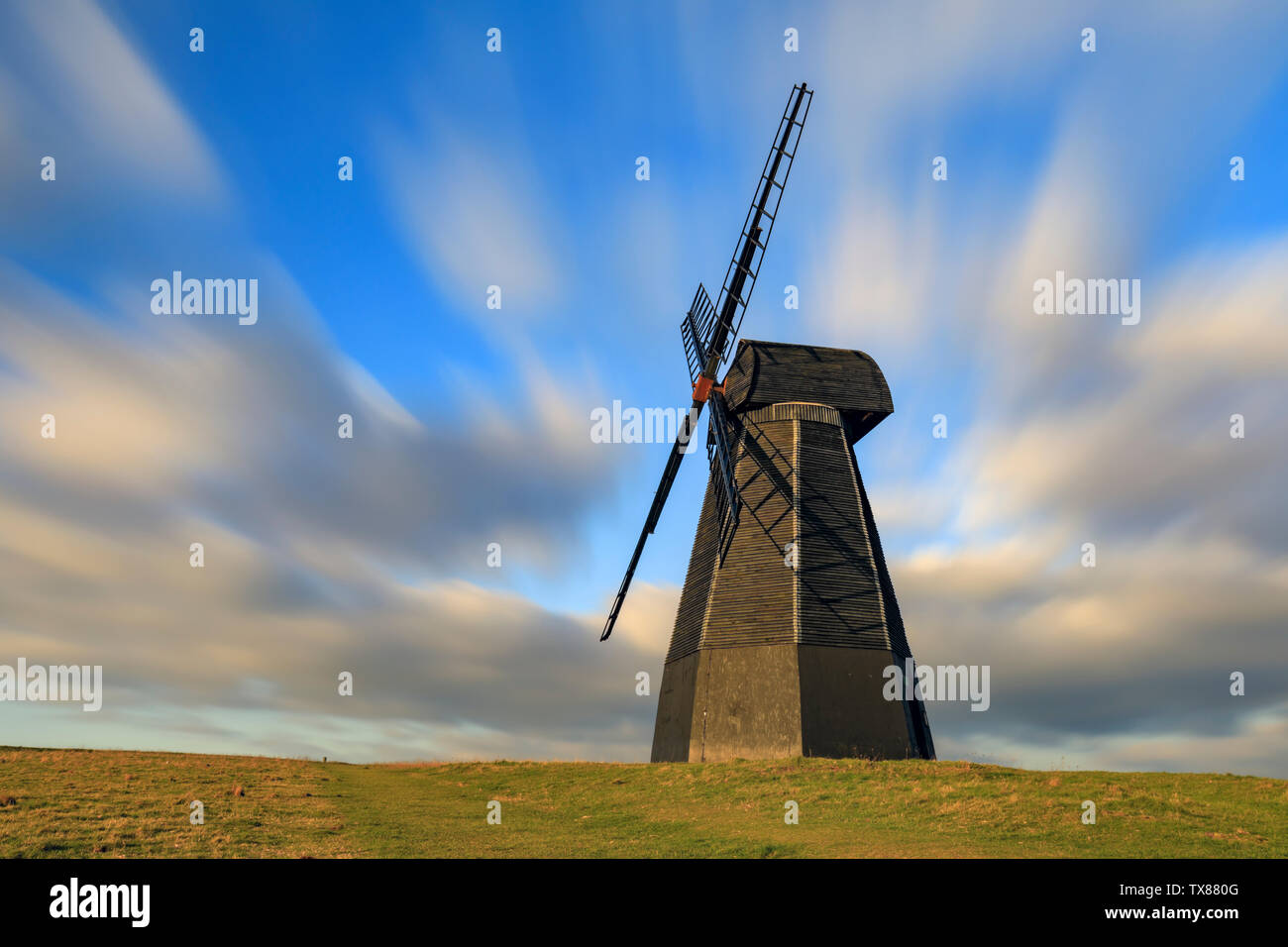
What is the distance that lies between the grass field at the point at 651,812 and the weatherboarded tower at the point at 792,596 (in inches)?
71.1

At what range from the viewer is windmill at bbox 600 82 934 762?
2788cm

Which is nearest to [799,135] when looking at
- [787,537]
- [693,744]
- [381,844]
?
[787,537]

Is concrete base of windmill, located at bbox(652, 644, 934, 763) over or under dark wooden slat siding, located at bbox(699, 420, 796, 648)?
under

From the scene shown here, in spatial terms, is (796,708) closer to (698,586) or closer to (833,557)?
(833,557)

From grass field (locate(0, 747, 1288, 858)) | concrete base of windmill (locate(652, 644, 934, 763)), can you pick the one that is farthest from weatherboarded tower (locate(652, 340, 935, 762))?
grass field (locate(0, 747, 1288, 858))

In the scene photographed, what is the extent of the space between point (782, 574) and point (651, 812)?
10483 mm

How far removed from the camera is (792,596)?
29.0 metres

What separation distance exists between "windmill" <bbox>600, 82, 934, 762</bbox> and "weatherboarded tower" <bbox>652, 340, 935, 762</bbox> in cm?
4

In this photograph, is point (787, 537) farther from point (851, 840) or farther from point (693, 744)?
point (851, 840)

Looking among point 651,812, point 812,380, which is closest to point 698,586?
point 812,380

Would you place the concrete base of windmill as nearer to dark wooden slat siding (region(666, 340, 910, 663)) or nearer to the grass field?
dark wooden slat siding (region(666, 340, 910, 663))

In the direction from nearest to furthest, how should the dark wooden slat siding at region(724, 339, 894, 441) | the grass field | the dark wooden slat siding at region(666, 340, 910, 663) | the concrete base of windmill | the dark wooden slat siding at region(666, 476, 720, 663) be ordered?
the grass field
the concrete base of windmill
the dark wooden slat siding at region(666, 340, 910, 663)
the dark wooden slat siding at region(666, 476, 720, 663)
the dark wooden slat siding at region(724, 339, 894, 441)

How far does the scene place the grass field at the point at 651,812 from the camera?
16.0 metres

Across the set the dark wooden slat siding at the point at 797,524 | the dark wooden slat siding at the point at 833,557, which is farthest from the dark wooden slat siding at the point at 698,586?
the dark wooden slat siding at the point at 833,557
